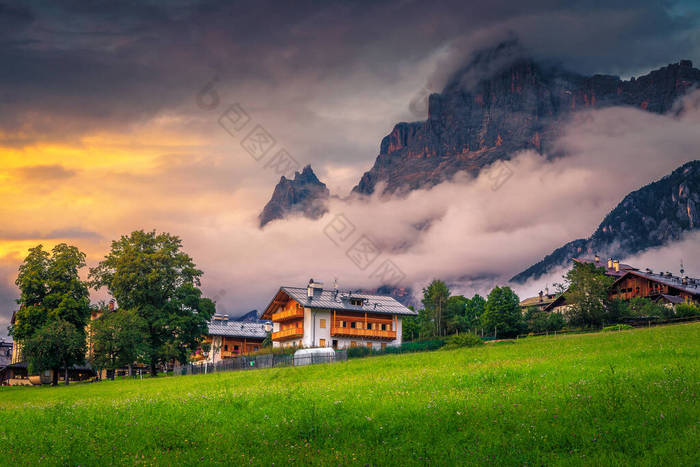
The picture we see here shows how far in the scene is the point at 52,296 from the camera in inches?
2525

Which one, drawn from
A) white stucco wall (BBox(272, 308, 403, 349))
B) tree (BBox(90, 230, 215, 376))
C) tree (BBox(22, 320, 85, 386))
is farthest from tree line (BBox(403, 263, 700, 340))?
tree (BBox(22, 320, 85, 386))

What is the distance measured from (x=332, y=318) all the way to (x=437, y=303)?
145ft

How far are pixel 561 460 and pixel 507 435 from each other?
71.1 inches

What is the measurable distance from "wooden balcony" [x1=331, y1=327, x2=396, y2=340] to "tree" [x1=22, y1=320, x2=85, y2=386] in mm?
31587

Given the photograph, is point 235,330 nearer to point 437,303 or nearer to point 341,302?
point 341,302

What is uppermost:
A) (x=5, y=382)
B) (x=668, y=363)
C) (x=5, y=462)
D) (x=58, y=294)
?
(x=58, y=294)

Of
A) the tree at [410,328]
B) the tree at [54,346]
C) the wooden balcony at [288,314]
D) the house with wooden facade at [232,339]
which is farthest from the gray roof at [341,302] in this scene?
the tree at [410,328]

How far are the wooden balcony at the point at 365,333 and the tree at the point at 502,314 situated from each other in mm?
23383

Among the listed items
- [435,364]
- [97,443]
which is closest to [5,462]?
[97,443]

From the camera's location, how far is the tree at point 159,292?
2530 inches

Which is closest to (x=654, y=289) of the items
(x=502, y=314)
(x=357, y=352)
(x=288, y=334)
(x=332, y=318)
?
(x=502, y=314)

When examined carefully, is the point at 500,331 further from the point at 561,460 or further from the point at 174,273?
the point at 561,460

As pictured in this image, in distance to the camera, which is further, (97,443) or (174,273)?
(174,273)

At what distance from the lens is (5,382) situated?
107562mm
